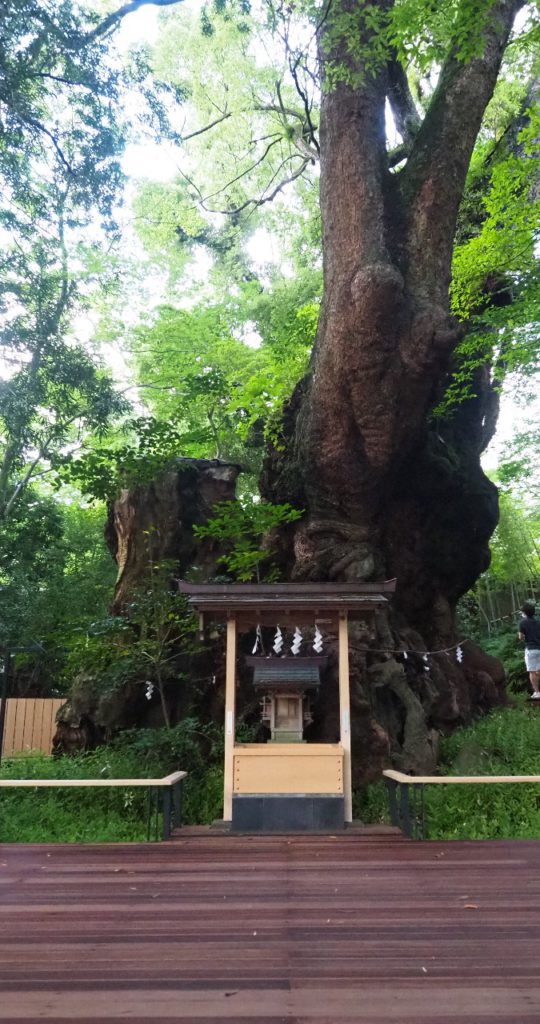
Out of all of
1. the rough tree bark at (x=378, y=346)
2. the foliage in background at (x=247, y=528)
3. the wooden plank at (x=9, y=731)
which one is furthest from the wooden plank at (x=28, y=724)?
the rough tree bark at (x=378, y=346)

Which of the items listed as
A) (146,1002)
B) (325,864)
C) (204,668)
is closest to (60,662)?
(204,668)

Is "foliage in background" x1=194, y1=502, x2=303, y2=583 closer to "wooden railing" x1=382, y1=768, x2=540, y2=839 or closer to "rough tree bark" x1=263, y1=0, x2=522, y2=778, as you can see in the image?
"rough tree bark" x1=263, y1=0, x2=522, y2=778

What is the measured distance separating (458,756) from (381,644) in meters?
1.89

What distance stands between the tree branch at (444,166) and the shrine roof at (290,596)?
411 centimetres

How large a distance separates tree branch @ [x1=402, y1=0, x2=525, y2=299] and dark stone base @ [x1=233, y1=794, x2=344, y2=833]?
243 inches

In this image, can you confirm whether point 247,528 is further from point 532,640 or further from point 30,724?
point 30,724

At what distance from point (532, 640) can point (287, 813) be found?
576 centimetres

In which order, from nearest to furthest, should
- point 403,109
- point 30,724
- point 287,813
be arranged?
point 287,813
point 403,109
point 30,724

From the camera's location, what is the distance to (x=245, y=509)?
9094 mm

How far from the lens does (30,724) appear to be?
44.2ft

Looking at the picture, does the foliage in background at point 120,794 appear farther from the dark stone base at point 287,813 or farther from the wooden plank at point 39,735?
the wooden plank at point 39,735

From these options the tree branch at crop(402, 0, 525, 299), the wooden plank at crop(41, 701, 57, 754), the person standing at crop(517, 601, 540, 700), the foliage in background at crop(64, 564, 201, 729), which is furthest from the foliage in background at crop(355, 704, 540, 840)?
the wooden plank at crop(41, 701, 57, 754)

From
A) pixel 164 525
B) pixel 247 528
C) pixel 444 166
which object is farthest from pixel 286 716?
pixel 444 166

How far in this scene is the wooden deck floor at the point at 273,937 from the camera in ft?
7.77
